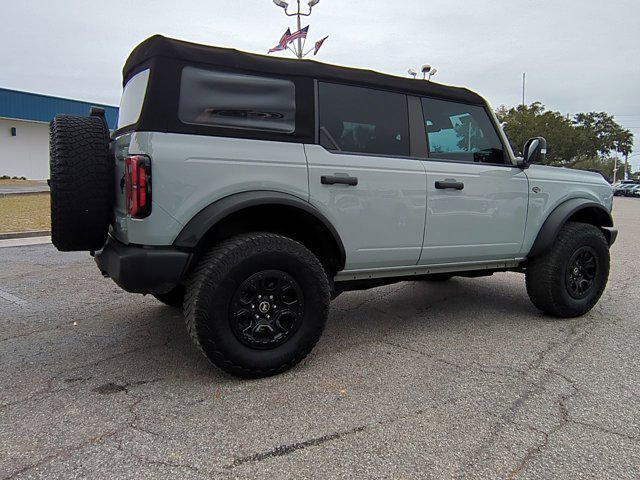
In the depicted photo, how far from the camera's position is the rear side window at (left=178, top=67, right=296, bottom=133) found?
9.40ft

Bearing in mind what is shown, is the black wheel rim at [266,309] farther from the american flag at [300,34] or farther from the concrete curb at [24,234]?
the american flag at [300,34]

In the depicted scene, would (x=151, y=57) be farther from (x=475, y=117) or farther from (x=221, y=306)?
(x=475, y=117)

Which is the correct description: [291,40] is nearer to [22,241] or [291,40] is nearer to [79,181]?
[22,241]

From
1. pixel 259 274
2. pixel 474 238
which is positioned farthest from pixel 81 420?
pixel 474 238

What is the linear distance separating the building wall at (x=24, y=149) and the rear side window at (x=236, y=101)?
34.9 m

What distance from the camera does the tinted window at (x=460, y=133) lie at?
3832 millimetres

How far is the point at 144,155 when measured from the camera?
2.66 metres

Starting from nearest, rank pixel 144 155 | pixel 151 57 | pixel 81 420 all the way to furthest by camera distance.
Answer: pixel 81 420 → pixel 144 155 → pixel 151 57

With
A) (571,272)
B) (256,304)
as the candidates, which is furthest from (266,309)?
(571,272)

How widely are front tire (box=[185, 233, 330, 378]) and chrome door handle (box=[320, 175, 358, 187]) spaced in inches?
18.5

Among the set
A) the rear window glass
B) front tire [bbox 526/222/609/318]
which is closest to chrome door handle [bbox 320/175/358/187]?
the rear window glass

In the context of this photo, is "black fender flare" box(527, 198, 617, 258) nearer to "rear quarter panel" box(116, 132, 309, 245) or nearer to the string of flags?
"rear quarter panel" box(116, 132, 309, 245)

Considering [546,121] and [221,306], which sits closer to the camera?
[221,306]

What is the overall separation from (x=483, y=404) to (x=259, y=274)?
4.91ft
